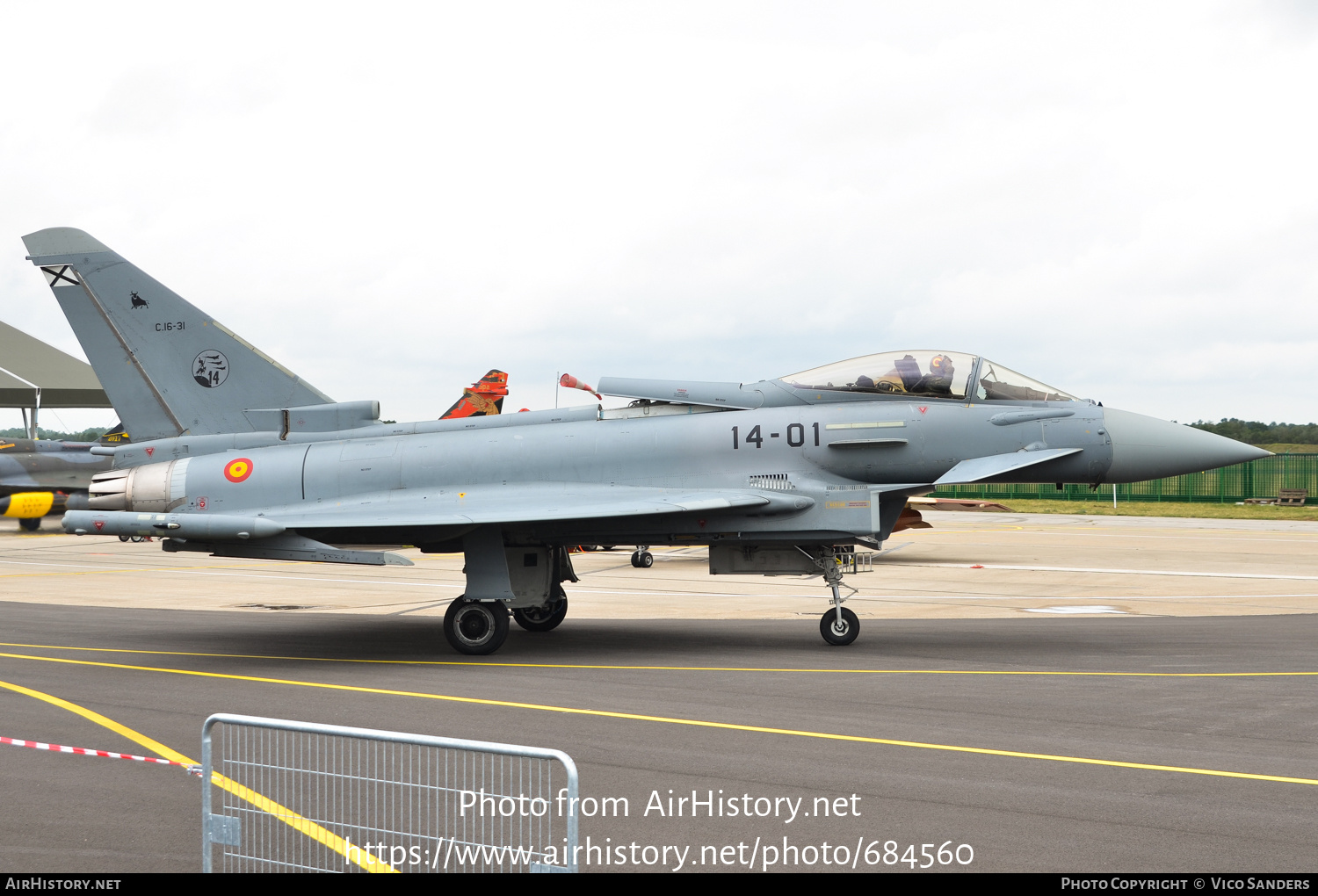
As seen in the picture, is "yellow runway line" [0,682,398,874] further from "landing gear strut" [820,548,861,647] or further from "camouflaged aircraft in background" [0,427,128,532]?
"camouflaged aircraft in background" [0,427,128,532]

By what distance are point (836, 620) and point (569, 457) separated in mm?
3920

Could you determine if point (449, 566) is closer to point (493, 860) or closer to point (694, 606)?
point (694, 606)

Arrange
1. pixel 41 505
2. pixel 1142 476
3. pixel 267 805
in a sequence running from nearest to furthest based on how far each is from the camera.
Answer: pixel 267 805 < pixel 1142 476 < pixel 41 505

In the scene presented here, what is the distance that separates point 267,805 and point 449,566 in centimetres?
2109

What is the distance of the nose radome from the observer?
13414 millimetres

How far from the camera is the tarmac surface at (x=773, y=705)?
246 inches

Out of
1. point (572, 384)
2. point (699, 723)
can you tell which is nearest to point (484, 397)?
point (572, 384)

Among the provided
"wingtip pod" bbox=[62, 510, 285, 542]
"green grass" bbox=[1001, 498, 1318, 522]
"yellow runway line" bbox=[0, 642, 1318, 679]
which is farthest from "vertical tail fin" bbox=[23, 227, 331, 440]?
"green grass" bbox=[1001, 498, 1318, 522]

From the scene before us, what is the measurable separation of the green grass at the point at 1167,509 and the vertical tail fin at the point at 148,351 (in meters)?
44.2

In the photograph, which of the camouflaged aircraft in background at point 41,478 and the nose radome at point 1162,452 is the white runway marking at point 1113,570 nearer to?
the nose radome at point 1162,452

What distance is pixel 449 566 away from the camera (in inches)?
1073

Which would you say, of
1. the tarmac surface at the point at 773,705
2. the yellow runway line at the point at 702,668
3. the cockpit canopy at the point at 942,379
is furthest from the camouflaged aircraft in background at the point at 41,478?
the cockpit canopy at the point at 942,379

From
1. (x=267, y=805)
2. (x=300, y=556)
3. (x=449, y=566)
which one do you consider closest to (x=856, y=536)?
(x=300, y=556)

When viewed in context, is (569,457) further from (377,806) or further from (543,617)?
(377,806)
